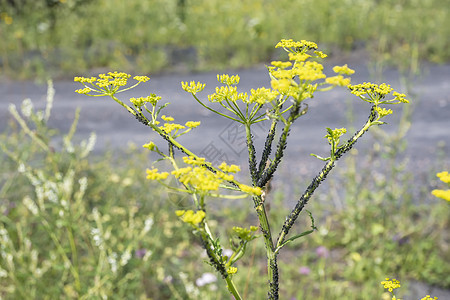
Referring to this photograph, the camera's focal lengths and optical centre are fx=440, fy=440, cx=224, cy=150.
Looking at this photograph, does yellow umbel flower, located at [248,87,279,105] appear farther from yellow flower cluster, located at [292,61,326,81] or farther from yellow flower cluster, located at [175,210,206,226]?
yellow flower cluster, located at [175,210,206,226]

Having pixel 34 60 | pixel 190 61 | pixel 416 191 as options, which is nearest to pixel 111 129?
pixel 190 61

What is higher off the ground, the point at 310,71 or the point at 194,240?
the point at 310,71

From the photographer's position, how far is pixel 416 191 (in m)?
3.70

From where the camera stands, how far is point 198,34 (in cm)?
760

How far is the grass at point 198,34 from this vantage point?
688 cm

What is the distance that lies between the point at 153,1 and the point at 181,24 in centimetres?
188

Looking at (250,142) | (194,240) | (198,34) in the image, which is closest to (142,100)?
(250,142)

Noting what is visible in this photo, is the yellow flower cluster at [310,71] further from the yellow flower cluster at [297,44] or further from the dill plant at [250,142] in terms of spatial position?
the yellow flower cluster at [297,44]

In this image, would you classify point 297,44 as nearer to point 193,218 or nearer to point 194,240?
point 193,218

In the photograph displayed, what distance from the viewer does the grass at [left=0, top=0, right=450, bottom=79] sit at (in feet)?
22.6

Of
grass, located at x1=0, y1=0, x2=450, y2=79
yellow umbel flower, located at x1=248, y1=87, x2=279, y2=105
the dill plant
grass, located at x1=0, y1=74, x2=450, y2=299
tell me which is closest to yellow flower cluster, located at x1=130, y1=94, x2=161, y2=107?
the dill plant

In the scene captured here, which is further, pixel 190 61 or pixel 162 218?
pixel 190 61

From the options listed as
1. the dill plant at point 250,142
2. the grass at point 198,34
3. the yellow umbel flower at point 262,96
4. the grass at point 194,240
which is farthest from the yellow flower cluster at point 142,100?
the grass at point 198,34

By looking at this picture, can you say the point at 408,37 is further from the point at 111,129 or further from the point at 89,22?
the point at 89,22
